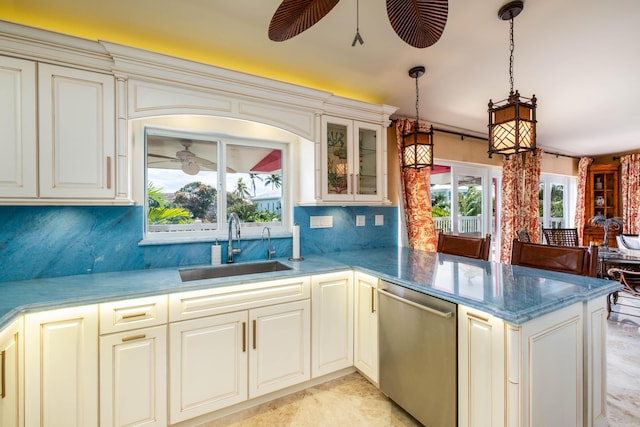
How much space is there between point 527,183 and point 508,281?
398cm

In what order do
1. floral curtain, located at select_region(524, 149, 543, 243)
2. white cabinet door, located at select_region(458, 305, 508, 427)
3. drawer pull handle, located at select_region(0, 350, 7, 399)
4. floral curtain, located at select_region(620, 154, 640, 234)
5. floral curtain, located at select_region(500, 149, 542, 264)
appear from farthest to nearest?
floral curtain, located at select_region(620, 154, 640, 234)
floral curtain, located at select_region(524, 149, 543, 243)
floral curtain, located at select_region(500, 149, 542, 264)
white cabinet door, located at select_region(458, 305, 508, 427)
drawer pull handle, located at select_region(0, 350, 7, 399)

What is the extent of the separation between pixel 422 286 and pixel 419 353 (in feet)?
1.32

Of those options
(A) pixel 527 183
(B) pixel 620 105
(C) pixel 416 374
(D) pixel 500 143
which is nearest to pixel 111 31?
(D) pixel 500 143

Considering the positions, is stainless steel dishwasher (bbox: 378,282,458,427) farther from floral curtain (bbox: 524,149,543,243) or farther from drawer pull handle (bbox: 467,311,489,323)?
floral curtain (bbox: 524,149,543,243)

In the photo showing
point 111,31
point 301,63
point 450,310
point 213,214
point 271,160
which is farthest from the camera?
point 271,160

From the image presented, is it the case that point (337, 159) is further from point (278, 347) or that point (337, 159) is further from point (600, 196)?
point (600, 196)

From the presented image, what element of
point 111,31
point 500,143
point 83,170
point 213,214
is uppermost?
point 111,31

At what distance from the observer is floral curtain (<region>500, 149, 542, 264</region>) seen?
14.5 feet

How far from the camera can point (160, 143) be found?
7.30 feet

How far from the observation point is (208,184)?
2.40 metres

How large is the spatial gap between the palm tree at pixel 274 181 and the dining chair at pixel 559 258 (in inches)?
79.9

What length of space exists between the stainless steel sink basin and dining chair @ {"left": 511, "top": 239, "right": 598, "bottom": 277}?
1.72 metres

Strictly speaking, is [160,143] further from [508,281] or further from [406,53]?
[508,281]

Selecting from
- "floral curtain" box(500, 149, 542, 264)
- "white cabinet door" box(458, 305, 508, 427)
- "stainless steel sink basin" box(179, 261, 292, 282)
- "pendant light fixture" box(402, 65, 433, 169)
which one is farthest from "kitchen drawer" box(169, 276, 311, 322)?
"floral curtain" box(500, 149, 542, 264)
